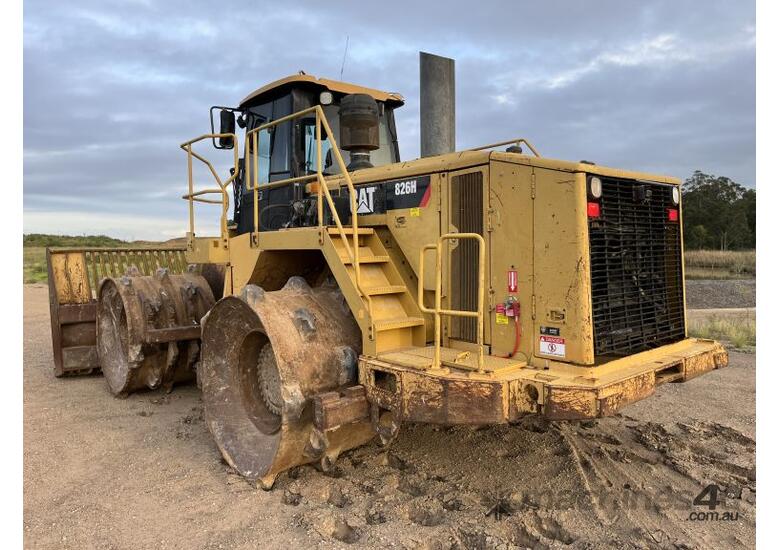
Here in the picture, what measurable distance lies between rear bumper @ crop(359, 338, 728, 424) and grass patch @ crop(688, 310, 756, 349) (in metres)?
6.51

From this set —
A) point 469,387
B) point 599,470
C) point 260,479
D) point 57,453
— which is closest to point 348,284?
point 469,387

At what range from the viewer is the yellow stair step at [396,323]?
13.4 feet

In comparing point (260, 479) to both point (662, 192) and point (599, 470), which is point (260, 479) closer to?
point (599, 470)

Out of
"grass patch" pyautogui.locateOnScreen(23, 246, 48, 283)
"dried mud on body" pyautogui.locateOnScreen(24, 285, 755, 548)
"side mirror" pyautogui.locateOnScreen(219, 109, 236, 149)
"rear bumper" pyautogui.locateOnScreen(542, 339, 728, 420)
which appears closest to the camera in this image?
"rear bumper" pyautogui.locateOnScreen(542, 339, 728, 420)

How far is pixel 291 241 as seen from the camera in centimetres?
478

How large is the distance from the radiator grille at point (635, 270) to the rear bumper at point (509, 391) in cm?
26

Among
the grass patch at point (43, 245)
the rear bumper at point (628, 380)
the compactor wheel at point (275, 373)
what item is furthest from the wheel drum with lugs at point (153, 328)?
the grass patch at point (43, 245)

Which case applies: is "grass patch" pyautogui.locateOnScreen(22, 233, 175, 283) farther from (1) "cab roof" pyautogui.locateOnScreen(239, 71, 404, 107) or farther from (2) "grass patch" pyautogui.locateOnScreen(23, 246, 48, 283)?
(1) "cab roof" pyautogui.locateOnScreen(239, 71, 404, 107)

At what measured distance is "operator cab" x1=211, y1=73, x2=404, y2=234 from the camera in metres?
5.54

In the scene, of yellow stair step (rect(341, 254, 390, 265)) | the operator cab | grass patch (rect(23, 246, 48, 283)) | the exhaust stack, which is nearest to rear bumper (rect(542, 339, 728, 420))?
yellow stair step (rect(341, 254, 390, 265))

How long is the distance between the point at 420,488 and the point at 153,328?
140 inches

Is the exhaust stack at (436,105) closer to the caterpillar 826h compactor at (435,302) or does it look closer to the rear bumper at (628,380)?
the caterpillar 826h compactor at (435,302)

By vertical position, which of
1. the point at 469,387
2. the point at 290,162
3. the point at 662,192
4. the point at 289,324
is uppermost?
the point at 290,162

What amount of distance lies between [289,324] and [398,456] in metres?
1.39
